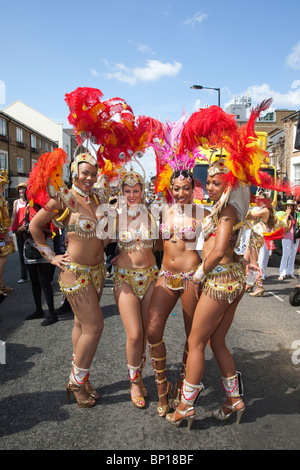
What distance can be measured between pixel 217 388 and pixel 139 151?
2.42m

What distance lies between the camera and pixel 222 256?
2.47 m

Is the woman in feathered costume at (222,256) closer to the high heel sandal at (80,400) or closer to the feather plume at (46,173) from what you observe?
the high heel sandal at (80,400)

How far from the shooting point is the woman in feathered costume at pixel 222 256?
8.21 feet

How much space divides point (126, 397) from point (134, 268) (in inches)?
45.7

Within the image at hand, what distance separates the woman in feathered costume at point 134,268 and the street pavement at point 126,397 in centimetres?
36

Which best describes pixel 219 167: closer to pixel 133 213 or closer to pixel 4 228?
pixel 133 213

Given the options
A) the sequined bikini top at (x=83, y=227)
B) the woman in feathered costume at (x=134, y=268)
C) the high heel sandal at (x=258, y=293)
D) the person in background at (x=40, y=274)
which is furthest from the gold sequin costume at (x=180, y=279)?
the high heel sandal at (x=258, y=293)

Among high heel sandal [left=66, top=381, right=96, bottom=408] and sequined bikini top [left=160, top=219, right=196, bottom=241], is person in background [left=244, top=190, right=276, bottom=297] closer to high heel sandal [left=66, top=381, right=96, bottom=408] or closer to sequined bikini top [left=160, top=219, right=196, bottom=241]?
sequined bikini top [left=160, top=219, right=196, bottom=241]

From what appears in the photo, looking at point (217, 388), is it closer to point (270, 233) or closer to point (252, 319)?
point (252, 319)

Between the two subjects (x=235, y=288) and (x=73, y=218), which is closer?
(x=235, y=288)

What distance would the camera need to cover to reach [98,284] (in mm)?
3006

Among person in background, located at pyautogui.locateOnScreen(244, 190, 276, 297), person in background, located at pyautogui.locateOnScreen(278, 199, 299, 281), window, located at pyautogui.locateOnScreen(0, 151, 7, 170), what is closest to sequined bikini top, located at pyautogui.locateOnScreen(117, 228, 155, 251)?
person in background, located at pyautogui.locateOnScreen(244, 190, 276, 297)
